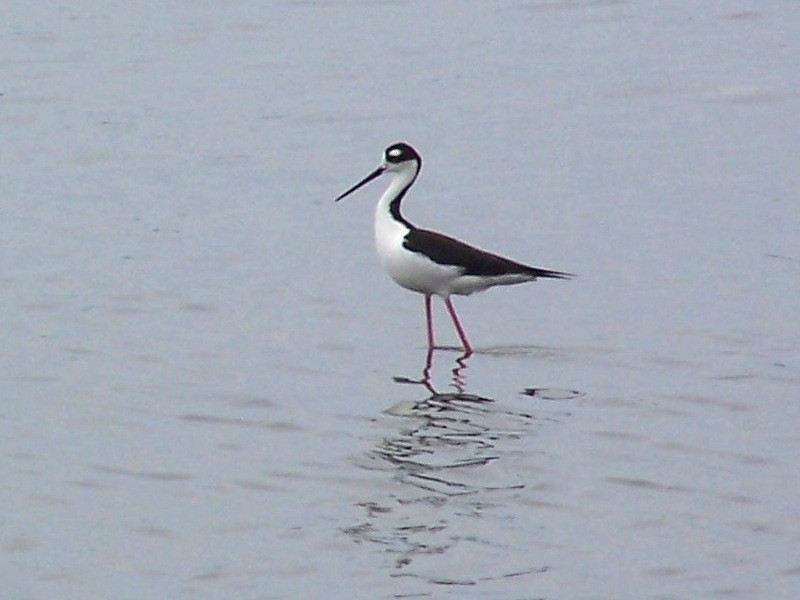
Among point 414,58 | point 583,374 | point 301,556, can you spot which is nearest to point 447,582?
point 301,556

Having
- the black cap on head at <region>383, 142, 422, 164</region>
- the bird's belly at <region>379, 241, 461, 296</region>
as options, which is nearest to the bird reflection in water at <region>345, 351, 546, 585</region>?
the bird's belly at <region>379, 241, 461, 296</region>

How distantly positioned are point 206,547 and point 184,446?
1.40 metres

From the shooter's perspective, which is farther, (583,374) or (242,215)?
(242,215)

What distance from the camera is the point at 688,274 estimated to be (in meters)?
12.0

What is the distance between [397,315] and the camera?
1162 centimetres

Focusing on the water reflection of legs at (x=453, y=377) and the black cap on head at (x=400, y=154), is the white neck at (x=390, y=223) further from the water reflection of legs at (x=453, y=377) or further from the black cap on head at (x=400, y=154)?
the water reflection of legs at (x=453, y=377)

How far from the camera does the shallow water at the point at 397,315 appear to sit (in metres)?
7.75

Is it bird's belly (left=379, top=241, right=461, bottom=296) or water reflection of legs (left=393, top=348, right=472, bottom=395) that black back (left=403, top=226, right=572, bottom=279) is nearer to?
bird's belly (left=379, top=241, right=461, bottom=296)

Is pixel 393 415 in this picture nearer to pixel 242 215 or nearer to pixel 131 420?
pixel 131 420

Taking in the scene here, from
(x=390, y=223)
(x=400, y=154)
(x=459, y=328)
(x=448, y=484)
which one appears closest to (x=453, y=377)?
(x=459, y=328)

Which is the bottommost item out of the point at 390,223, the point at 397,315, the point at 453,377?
the point at 453,377

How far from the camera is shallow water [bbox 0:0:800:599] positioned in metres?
7.75

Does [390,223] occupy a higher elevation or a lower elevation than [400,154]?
lower

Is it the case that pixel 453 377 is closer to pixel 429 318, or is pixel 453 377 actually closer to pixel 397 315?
pixel 429 318
